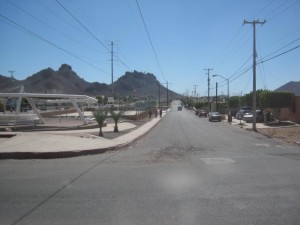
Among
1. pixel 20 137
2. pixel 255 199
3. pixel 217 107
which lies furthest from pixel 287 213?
pixel 217 107

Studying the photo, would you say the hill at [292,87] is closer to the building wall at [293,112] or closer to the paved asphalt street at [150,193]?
the building wall at [293,112]

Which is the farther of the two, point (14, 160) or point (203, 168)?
point (14, 160)

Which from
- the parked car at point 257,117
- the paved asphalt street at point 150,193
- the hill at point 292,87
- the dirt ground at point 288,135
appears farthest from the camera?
the hill at point 292,87

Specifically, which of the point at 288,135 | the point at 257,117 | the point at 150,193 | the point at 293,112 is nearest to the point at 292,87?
the point at 257,117

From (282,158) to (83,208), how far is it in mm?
10315

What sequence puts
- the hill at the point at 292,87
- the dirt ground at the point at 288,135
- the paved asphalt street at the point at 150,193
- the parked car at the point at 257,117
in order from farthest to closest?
the hill at the point at 292,87
the parked car at the point at 257,117
the dirt ground at the point at 288,135
the paved asphalt street at the point at 150,193

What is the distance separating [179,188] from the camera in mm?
9398

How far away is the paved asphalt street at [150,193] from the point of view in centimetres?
699

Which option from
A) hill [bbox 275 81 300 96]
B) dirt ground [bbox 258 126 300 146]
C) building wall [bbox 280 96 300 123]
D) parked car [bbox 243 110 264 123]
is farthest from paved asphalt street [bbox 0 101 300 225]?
hill [bbox 275 81 300 96]

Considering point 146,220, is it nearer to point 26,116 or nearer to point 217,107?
point 26,116

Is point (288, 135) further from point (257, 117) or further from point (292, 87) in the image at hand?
point (292, 87)

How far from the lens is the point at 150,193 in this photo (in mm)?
8844

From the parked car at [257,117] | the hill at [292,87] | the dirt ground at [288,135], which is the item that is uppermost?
the hill at [292,87]

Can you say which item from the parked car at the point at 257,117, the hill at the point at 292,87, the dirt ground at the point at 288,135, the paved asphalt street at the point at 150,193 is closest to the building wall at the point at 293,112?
the parked car at the point at 257,117
